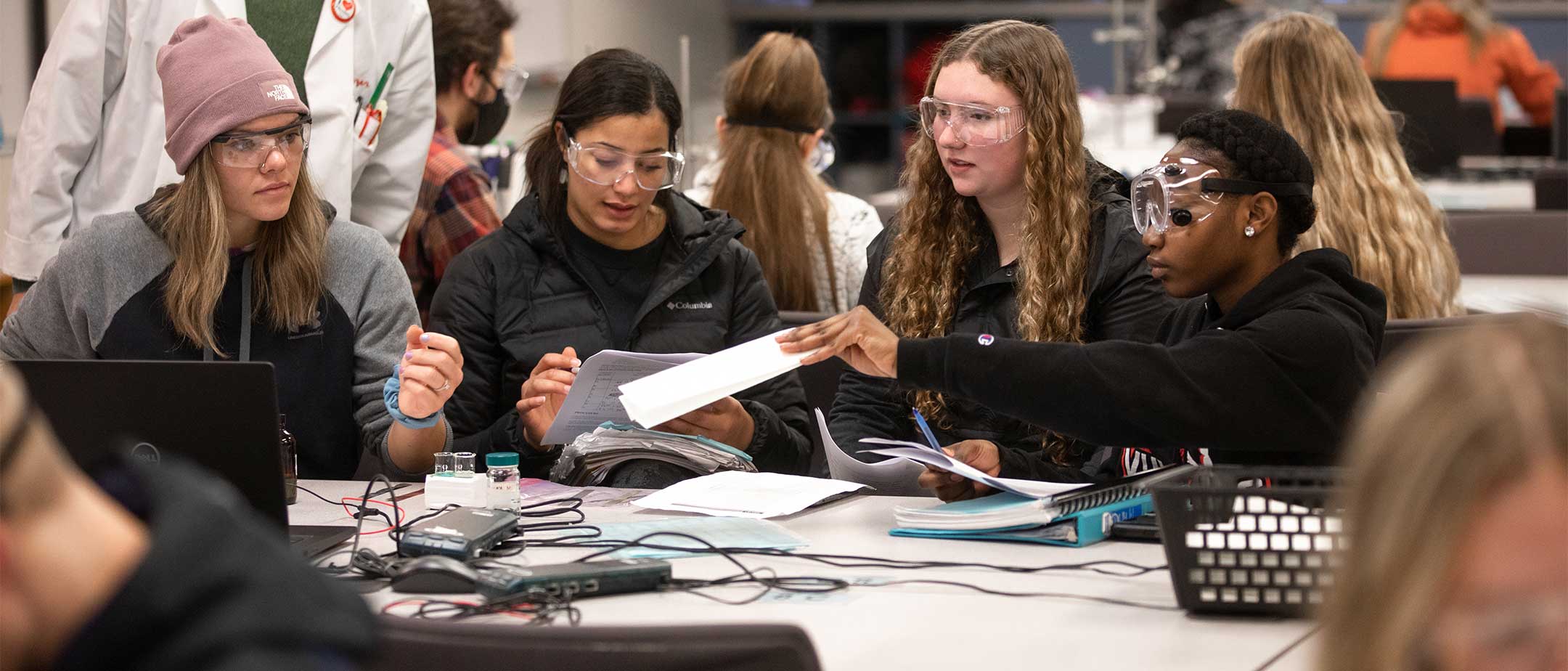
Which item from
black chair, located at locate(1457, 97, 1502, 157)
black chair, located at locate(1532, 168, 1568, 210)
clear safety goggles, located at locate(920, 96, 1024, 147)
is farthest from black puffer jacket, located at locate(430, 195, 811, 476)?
black chair, located at locate(1457, 97, 1502, 157)

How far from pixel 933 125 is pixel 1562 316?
6.30 ft

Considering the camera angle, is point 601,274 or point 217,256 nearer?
point 217,256

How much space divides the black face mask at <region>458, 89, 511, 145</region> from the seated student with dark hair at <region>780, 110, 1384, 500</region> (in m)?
2.26

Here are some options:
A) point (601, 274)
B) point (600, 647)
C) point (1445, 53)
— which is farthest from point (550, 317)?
point (1445, 53)

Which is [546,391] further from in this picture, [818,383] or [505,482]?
[818,383]

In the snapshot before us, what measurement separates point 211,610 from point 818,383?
7.39ft

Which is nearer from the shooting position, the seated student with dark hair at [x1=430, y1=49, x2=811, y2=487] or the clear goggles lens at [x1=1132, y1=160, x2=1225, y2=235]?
the clear goggles lens at [x1=1132, y1=160, x2=1225, y2=235]

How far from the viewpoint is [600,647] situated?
3.50 feet

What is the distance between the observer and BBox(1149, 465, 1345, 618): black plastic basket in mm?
1575

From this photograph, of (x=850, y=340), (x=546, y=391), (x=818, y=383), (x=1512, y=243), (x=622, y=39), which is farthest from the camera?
(x=622, y=39)

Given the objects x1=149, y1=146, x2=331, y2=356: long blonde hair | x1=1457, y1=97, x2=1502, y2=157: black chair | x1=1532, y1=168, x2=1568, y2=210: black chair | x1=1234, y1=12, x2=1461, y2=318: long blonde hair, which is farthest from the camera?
x1=1457, y1=97, x2=1502, y2=157: black chair

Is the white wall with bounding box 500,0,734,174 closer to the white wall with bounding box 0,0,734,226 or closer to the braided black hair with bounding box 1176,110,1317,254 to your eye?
the white wall with bounding box 0,0,734,226

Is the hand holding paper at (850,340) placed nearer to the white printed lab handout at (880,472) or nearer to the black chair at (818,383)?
the white printed lab handout at (880,472)

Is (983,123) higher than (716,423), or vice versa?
(983,123)
